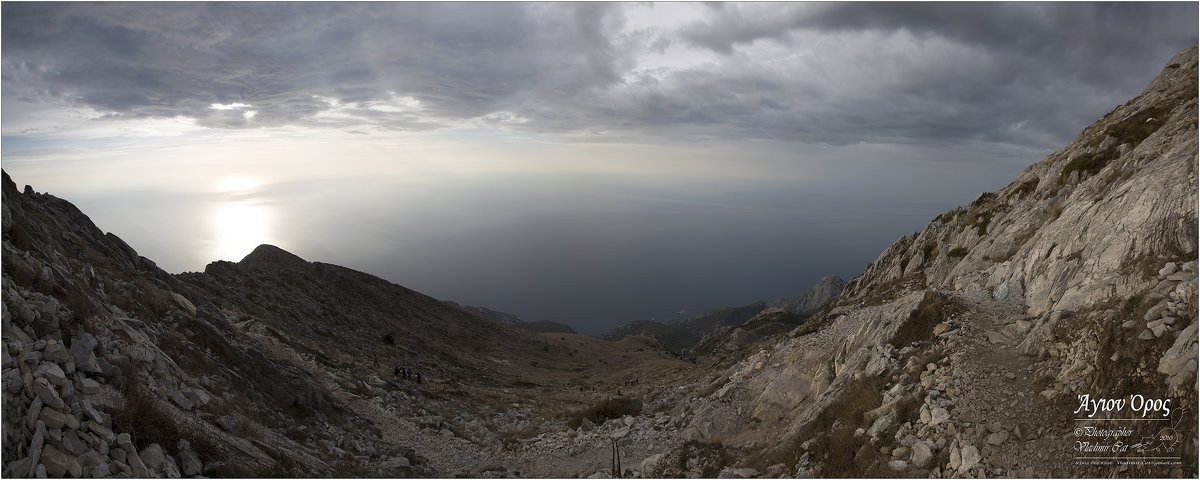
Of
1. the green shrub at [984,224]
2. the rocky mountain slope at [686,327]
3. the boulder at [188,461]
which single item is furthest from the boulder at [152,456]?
the rocky mountain slope at [686,327]

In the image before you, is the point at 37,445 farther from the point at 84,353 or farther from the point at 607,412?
the point at 607,412

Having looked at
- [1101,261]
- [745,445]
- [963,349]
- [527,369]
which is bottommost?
[527,369]

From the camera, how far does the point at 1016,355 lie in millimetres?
14305

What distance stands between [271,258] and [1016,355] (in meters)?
70.6

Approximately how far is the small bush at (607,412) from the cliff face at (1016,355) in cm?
402

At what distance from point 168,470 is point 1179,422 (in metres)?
21.3

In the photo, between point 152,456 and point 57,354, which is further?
point 57,354

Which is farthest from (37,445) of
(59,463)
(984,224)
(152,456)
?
(984,224)

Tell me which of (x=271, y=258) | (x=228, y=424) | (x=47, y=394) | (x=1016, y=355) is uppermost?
(x=271, y=258)

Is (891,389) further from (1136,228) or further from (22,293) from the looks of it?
(22,293)

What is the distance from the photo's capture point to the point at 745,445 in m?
A: 18.3

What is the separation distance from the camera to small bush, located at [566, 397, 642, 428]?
26703 mm

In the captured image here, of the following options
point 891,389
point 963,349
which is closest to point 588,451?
point 891,389

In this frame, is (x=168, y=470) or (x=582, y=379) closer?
(x=168, y=470)
